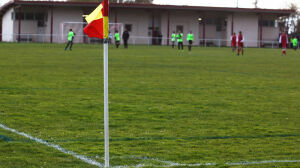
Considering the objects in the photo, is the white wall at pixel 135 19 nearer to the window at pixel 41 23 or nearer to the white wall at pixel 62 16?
the white wall at pixel 62 16

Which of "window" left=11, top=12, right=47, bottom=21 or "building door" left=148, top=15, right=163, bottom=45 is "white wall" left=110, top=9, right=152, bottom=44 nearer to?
"building door" left=148, top=15, right=163, bottom=45

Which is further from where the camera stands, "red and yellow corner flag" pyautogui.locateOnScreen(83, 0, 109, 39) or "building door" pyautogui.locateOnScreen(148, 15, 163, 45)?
"building door" pyautogui.locateOnScreen(148, 15, 163, 45)

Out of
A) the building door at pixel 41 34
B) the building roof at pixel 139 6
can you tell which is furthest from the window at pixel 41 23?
the building roof at pixel 139 6

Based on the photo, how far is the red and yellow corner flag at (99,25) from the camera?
5.73 metres

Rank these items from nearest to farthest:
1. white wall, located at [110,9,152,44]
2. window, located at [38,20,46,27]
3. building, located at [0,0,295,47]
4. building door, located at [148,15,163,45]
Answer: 1. building, located at [0,0,295,47]
2. window, located at [38,20,46,27]
3. building door, located at [148,15,163,45]
4. white wall, located at [110,9,152,44]

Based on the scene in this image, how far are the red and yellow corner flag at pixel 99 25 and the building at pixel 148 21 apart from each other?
54.7 m

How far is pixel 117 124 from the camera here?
8594 millimetres

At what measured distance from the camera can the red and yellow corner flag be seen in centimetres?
573

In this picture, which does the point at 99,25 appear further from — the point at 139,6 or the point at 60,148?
the point at 139,6

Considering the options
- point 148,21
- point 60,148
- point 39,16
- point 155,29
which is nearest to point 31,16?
point 39,16

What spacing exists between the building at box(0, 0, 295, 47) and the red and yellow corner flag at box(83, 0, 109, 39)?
54750mm

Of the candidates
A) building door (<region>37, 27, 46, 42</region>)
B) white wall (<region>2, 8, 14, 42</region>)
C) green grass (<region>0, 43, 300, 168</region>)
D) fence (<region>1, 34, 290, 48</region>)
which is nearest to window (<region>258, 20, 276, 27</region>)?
fence (<region>1, 34, 290, 48</region>)

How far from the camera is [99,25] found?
579 centimetres

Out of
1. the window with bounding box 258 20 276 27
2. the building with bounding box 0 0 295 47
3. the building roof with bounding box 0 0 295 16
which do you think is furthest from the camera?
the window with bounding box 258 20 276 27
